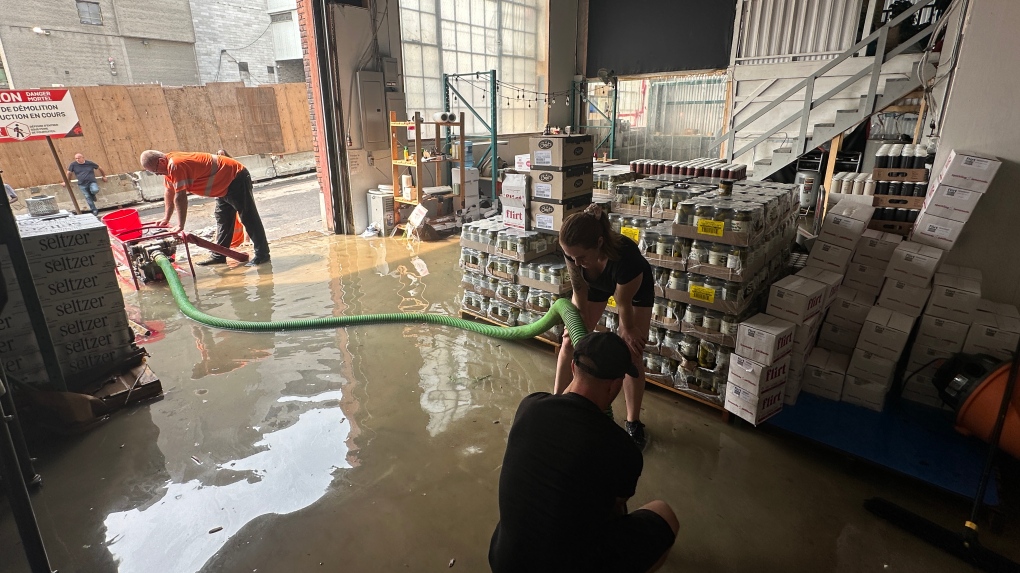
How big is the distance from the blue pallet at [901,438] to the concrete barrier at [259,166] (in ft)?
48.0

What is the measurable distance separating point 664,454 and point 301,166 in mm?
15062

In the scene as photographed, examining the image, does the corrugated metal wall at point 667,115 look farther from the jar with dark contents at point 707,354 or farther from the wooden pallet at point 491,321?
the jar with dark contents at point 707,354

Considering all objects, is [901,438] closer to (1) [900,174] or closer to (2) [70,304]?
(1) [900,174]

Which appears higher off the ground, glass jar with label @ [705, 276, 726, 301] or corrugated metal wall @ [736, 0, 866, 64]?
corrugated metal wall @ [736, 0, 866, 64]

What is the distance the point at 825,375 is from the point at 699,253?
1253 millimetres

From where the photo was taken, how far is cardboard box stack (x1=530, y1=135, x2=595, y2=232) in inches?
168

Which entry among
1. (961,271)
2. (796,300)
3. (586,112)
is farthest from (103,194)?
(961,271)

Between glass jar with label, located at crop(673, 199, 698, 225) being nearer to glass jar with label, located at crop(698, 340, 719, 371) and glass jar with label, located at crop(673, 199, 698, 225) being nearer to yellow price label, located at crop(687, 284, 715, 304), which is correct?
yellow price label, located at crop(687, 284, 715, 304)

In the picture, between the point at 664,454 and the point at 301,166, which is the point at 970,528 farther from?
the point at 301,166

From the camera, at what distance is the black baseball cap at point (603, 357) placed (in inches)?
70.7

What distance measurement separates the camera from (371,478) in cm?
308

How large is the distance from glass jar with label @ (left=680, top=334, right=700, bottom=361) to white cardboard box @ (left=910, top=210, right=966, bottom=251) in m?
1.97

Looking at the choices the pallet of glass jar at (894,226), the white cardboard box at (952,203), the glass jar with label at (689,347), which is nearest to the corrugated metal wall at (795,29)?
the pallet of glass jar at (894,226)

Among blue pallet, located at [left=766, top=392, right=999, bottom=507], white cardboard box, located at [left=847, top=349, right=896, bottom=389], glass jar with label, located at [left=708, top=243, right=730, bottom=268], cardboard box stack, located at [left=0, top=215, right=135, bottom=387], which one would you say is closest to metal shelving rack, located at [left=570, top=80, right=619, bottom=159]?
glass jar with label, located at [left=708, top=243, right=730, bottom=268]
